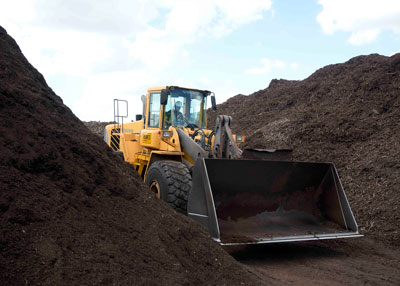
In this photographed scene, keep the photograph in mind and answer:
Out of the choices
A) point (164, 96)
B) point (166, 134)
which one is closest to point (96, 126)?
point (166, 134)

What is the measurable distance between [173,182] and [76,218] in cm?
303

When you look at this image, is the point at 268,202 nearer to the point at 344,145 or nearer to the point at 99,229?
the point at 99,229

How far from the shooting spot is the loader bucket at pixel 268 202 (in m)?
6.07

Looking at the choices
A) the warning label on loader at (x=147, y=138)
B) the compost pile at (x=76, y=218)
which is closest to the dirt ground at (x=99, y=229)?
the compost pile at (x=76, y=218)

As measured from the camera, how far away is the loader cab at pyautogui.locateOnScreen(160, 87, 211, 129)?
330 inches

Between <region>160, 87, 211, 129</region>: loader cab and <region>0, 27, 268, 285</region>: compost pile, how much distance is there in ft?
9.36

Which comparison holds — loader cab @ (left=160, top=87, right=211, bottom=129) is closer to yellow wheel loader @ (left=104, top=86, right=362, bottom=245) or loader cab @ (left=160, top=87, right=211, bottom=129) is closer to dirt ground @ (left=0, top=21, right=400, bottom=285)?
yellow wheel loader @ (left=104, top=86, right=362, bottom=245)

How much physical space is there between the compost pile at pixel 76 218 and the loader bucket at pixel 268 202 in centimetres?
97

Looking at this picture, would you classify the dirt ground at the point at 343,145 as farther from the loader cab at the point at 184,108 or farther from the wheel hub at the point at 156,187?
the loader cab at the point at 184,108

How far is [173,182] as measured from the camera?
22.9 feet

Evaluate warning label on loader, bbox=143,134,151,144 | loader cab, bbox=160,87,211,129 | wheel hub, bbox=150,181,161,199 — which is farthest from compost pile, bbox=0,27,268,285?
loader cab, bbox=160,87,211,129

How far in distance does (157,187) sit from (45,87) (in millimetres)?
2367

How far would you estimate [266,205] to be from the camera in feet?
22.5

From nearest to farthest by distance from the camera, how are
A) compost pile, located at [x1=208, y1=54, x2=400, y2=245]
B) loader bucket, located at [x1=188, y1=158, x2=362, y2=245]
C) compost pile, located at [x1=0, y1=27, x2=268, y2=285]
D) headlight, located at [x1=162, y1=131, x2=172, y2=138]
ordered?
compost pile, located at [x1=0, y1=27, x2=268, y2=285] < loader bucket, located at [x1=188, y1=158, x2=362, y2=245] < headlight, located at [x1=162, y1=131, x2=172, y2=138] < compost pile, located at [x1=208, y1=54, x2=400, y2=245]
